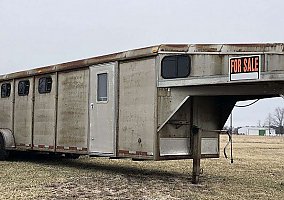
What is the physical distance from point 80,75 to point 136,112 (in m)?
2.41

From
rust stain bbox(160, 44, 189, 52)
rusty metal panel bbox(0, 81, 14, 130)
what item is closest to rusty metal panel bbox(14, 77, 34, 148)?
rusty metal panel bbox(0, 81, 14, 130)

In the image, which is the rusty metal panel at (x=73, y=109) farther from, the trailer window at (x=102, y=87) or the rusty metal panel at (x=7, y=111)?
Answer: the rusty metal panel at (x=7, y=111)

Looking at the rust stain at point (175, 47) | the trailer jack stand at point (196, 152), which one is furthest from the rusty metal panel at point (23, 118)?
the trailer jack stand at point (196, 152)

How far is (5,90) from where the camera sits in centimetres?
1498

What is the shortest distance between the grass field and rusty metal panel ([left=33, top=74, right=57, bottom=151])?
72 cm

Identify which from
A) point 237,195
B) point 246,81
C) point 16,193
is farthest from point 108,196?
point 246,81

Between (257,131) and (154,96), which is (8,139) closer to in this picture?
(154,96)

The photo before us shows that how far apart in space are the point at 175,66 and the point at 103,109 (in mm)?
2252

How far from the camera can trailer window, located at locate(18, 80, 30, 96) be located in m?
13.9

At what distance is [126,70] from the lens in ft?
34.4

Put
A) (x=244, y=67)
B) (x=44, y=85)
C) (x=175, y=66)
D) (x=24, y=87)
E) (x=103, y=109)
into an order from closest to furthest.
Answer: (x=244, y=67) < (x=175, y=66) < (x=103, y=109) < (x=44, y=85) < (x=24, y=87)

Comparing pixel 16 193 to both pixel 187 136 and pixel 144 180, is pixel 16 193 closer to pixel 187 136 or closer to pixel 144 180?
pixel 144 180

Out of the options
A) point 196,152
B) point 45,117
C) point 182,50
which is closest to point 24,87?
point 45,117

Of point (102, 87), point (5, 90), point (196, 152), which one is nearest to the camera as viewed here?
point (196, 152)
